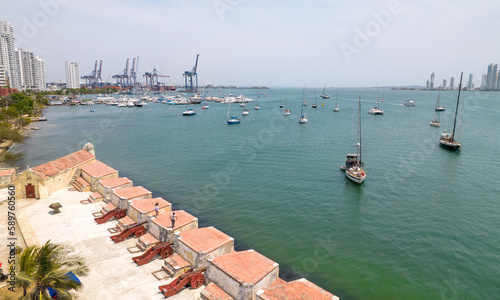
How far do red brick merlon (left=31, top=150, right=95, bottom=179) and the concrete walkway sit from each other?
2.27 metres

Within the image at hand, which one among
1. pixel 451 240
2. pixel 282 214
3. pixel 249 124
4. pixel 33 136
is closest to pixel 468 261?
pixel 451 240

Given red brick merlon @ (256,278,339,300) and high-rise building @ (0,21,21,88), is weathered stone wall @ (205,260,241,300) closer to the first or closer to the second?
red brick merlon @ (256,278,339,300)

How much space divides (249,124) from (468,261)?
71.5 metres

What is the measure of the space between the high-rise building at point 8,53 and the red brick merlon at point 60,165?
601 feet

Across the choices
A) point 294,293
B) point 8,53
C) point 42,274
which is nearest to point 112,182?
point 42,274

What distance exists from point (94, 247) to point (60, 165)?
1455 cm

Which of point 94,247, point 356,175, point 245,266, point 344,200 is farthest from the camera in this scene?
point 356,175

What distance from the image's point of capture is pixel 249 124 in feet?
292

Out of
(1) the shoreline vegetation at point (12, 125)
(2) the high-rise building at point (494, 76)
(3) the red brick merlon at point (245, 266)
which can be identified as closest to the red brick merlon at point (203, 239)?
(3) the red brick merlon at point (245, 266)

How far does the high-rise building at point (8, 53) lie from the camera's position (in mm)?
167000

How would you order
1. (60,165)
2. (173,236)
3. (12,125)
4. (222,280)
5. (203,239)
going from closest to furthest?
(222,280)
(203,239)
(173,236)
(60,165)
(12,125)

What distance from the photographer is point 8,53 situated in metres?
178

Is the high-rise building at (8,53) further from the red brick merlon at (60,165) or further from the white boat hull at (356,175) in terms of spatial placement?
the white boat hull at (356,175)

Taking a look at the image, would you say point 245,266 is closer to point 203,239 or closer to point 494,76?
point 203,239
